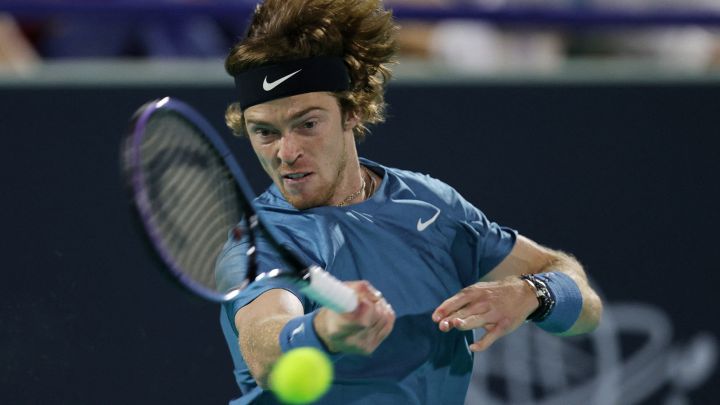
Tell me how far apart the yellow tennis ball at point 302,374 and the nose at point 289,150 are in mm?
623

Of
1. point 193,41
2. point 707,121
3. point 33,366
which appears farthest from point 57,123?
point 707,121

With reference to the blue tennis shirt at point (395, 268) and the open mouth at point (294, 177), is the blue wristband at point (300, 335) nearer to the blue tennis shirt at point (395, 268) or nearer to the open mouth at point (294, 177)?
the blue tennis shirt at point (395, 268)

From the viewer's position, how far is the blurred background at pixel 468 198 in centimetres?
409

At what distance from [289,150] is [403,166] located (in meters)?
1.53

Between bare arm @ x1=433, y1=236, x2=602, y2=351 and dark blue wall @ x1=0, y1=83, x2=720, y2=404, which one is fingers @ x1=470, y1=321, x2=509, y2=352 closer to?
bare arm @ x1=433, y1=236, x2=602, y2=351

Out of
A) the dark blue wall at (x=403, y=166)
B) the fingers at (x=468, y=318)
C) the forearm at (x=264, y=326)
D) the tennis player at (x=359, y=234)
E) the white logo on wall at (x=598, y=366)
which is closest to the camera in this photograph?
the forearm at (x=264, y=326)

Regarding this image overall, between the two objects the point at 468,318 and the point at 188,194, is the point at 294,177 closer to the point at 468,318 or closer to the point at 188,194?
the point at 188,194

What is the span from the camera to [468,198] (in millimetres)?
4418

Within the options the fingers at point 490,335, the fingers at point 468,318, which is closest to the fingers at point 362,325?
the fingers at point 468,318

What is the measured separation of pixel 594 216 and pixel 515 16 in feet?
2.59

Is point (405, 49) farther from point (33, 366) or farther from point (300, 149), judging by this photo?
point (300, 149)

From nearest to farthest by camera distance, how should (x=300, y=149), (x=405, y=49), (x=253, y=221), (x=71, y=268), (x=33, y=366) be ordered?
(x=253, y=221) < (x=300, y=149) < (x=33, y=366) < (x=71, y=268) < (x=405, y=49)

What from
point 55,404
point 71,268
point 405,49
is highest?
point 405,49

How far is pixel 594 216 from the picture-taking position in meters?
4.54
